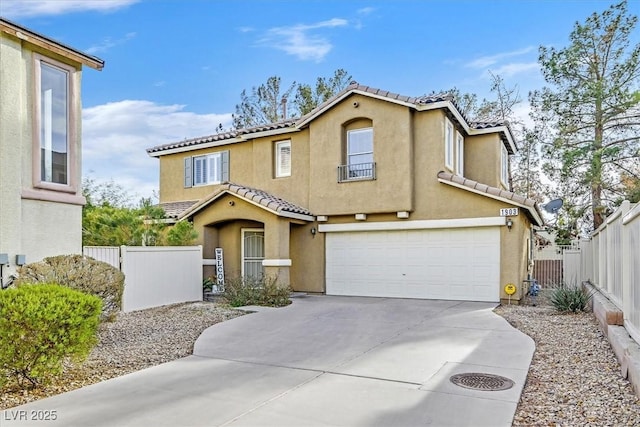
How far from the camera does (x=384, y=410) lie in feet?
17.0

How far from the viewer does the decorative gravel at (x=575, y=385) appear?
488cm

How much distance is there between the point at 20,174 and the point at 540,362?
32.2ft

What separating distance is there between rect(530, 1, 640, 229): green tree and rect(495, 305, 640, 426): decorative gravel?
15.8 metres

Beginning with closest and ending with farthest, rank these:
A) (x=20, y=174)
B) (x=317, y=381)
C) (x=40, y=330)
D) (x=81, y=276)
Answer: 1. (x=40, y=330)
2. (x=317, y=381)
3. (x=81, y=276)
4. (x=20, y=174)

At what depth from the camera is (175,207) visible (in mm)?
20016

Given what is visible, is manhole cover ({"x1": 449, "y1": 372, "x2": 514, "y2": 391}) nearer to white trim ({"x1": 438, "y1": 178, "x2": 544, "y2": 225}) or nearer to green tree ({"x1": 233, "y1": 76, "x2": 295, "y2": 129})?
white trim ({"x1": 438, "y1": 178, "x2": 544, "y2": 225})

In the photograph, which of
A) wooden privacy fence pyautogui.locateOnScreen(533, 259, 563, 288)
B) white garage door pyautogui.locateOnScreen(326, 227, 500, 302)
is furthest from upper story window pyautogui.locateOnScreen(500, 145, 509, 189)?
white garage door pyautogui.locateOnScreen(326, 227, 500, 302)

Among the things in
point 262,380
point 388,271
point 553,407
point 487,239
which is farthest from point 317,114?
point 553,407

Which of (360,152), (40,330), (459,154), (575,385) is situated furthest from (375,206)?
(40,330)

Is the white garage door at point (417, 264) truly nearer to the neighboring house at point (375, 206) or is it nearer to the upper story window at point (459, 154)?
the neighboring house at point (375, 206)

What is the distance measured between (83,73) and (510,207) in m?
12.1

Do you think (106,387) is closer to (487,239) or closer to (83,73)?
(83,73)

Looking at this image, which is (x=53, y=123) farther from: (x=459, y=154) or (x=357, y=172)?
(x=459, y=154)

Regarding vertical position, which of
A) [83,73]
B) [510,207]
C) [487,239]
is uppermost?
[83,73]
